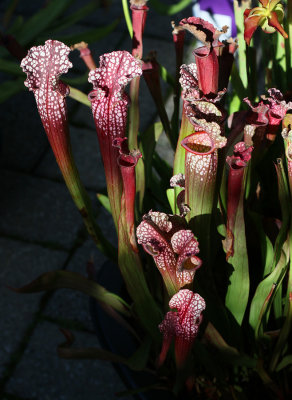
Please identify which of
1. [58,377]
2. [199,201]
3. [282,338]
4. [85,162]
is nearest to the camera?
[199,201]

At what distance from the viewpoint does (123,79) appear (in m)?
0.55

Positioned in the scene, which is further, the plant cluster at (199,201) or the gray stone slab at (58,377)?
the gray stone slab at (58,377)

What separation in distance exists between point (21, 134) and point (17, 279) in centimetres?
54

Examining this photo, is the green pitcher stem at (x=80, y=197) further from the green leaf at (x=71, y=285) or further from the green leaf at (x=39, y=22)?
the green leaf at (x=39, y=22)

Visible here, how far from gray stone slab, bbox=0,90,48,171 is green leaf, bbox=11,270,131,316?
0.93 m

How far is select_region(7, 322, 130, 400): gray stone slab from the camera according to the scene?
3.87 ft

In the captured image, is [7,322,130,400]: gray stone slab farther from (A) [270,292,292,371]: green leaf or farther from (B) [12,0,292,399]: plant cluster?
(A) [270,292,292,371]: green leaf

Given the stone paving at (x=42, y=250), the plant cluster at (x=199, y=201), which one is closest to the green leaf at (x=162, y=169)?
the plant cluster at (x=199, y=201)

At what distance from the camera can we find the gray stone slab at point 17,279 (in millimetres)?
1283

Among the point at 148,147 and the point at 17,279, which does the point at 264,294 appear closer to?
the point at 148,147

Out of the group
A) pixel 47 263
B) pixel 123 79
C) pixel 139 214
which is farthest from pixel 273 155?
pixel 47 263

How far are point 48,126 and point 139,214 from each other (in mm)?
258

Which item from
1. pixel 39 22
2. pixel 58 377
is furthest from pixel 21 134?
pixel 58 377

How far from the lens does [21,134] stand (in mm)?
1733
